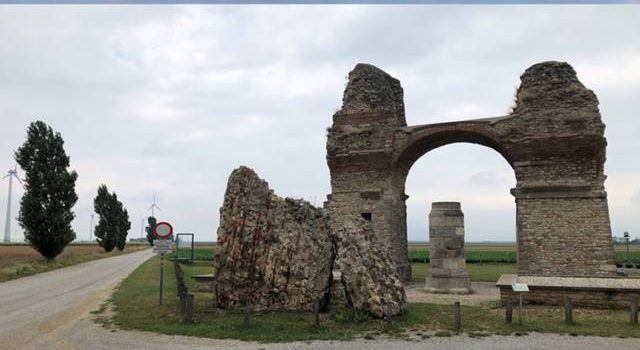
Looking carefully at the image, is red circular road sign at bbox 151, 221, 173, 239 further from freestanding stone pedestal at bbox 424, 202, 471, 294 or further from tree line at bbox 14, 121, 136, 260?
tree line at bbox 14, 121, 136, 260

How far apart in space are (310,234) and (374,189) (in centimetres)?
923

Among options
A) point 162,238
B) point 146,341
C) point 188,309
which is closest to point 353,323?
point 188,309

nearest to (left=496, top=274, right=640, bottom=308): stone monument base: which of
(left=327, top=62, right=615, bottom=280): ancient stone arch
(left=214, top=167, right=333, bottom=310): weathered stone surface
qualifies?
(left=327, top=62, right=615, bottom=280): ancient stone arch

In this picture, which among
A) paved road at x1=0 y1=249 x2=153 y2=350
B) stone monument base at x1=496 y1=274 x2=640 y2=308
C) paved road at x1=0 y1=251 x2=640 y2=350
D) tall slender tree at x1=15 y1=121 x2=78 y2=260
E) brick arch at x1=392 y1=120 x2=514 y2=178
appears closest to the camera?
paved road at x1=0 y1=251 x2=640 y2=350

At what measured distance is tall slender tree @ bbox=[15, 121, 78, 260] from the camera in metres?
34.6

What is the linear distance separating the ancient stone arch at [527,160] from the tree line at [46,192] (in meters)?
23.0

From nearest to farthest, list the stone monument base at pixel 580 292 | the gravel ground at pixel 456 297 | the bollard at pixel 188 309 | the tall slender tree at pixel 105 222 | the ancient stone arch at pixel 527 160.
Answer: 1. the bollard at pixel 188 309
2. the stone monument base at pixel 580 292
3. the gravel ground at pixel 456 297
4. the ancient stone arch at pixel 527 160
5. the tall slender tree at pixel 105 222

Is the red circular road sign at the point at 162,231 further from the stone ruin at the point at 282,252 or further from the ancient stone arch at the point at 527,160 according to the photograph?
the ancient stone arch at the point at 527,160

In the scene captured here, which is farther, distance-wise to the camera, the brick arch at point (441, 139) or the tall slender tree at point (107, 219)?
the tall slender tree at point (107, 219)

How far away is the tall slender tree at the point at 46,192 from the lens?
34562 mm

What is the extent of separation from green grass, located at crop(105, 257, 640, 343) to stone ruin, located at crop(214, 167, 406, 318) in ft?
1.78

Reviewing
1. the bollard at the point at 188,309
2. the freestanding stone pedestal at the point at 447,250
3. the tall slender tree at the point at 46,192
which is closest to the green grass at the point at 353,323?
the bollard at the point at 188,309

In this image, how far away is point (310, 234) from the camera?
13094mm

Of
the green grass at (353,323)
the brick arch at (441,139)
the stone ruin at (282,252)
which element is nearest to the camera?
the green grass at (353,323)
